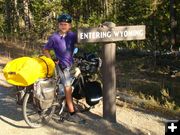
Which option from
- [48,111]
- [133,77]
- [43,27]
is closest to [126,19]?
[43,27]

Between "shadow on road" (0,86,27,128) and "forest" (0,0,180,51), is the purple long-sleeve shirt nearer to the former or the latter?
"shadow on road" (0,86,27,128)

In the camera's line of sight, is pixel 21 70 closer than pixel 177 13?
Yes

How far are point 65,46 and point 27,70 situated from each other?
0.90m

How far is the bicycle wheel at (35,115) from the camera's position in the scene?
6.81 m

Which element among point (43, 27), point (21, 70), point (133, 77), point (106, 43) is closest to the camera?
point (21, 70)

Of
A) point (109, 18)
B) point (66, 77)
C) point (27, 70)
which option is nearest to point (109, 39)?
point (66, 77)

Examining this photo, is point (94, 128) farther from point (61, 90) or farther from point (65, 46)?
point (65, 46)

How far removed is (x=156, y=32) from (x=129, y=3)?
29.4ft

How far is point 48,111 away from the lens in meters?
7.53

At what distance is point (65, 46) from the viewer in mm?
7148

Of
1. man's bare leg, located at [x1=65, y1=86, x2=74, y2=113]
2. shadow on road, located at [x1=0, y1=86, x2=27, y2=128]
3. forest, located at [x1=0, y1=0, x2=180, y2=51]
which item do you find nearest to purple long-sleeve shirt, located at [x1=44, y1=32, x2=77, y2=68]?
man's bare leg, located at [x1=65, y1=86, x2=74, y2=113]

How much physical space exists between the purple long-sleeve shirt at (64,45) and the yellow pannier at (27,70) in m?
0.29

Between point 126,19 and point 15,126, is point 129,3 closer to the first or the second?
point 126,19

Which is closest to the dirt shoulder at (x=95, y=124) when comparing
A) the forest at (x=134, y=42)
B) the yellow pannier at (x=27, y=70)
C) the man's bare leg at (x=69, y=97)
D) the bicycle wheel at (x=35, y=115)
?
the bicycle wheel at (x=35, y=115)
